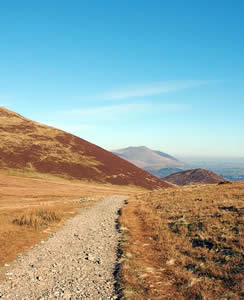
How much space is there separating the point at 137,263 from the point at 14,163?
7086cm

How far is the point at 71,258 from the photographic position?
11844 mm

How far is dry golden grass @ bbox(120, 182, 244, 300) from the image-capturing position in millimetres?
8305

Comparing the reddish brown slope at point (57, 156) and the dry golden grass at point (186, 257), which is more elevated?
the reddish brown slope at point (57, 156)

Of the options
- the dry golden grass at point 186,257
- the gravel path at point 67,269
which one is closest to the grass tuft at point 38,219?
the gravel path at point 67,269

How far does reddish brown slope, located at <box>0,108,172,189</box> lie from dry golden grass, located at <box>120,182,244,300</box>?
62176 millimetres

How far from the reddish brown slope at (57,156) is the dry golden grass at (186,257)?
2448 inches

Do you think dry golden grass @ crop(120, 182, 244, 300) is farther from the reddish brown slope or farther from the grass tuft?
the reddish brown slope

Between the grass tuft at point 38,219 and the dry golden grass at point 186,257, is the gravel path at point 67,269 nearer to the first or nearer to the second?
the dry golden grass at point 186,257

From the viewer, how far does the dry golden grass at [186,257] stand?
27.2 ft

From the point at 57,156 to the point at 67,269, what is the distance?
259 feet

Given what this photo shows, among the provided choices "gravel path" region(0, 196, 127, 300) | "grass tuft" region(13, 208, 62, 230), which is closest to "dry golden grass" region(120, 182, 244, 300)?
"gravel path" region(0, 196, 127, 300)

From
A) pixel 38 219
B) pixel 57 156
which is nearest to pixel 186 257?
pixel 38 219

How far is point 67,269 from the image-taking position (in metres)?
10.4

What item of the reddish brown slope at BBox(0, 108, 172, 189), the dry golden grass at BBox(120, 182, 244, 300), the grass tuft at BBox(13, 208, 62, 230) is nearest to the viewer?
the dry golden grass at BBox(120, 182, 244, 300)
